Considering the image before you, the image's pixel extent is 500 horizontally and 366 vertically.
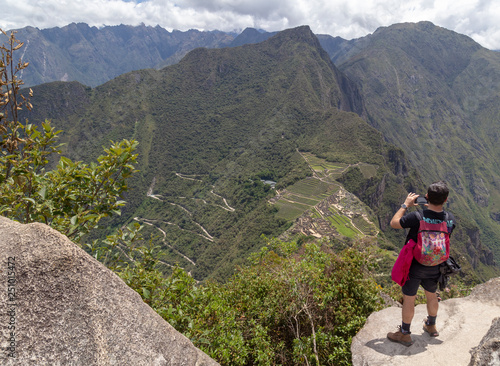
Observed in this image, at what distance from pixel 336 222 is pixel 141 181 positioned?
128111 millimetres

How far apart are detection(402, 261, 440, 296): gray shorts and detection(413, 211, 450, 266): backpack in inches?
9.9

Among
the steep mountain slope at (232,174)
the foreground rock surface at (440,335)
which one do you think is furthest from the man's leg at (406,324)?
the steep mountain slope at (232,174)

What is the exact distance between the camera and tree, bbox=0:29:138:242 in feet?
15.7

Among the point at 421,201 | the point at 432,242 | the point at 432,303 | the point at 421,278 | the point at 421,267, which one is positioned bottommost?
the point at 432,303

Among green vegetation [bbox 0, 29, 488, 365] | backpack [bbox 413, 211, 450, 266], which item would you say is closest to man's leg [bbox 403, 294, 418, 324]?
backpack [bbox 413, 211, 450, 266]

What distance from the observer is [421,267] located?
537 cm

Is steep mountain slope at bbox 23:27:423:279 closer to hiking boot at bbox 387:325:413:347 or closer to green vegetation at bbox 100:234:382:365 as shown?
green vegetation at bbox 100:234:382:365

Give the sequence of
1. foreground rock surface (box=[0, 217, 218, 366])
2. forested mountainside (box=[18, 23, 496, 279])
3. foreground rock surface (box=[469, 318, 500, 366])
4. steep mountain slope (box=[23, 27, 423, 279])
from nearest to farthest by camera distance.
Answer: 1. foreground rock surface (box=[0, 217, 218, 366])
2. foreground rock surface (box=[469, 318, 500, 366])
3. forested mountainside (box=[18, 23, 496, 279])
4. steep mountain slope (box=[23, 27, 423, 279])

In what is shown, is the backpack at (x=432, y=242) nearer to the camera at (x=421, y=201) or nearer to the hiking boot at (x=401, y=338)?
the camera at (x=421, y=201)

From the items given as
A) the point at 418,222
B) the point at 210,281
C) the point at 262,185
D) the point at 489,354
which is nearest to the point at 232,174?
the point at 262,185

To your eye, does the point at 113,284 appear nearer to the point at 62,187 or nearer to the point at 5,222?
the point at 5,222

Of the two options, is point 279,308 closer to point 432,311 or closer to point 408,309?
point 408,309

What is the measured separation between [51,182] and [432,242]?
707 centimetres

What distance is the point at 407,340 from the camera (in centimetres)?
552
